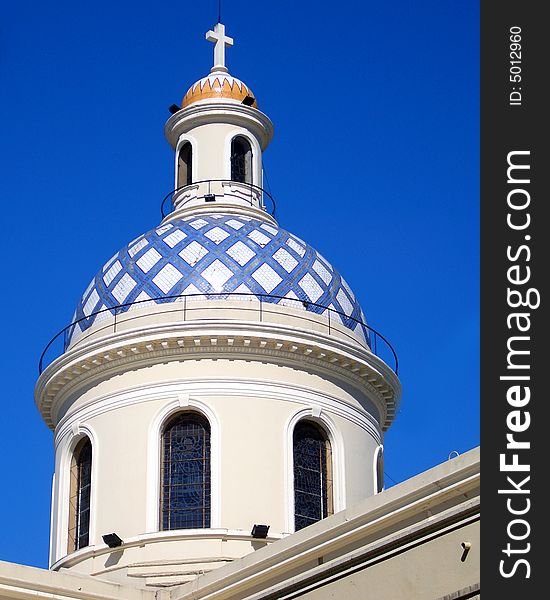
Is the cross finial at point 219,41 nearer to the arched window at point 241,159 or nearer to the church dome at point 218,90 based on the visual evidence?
the church dome at point 218,90

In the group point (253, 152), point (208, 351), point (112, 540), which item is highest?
point (253, 152)

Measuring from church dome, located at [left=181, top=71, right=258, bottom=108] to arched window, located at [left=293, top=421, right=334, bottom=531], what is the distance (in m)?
7.70

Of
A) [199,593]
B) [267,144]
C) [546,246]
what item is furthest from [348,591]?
[267,144]

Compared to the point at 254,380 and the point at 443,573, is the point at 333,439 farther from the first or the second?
the point at 443,573

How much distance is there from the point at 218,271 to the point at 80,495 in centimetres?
439

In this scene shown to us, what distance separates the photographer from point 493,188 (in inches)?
489

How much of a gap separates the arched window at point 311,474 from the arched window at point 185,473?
1.47m

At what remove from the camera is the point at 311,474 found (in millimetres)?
23703

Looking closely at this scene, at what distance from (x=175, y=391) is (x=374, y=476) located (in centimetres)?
380

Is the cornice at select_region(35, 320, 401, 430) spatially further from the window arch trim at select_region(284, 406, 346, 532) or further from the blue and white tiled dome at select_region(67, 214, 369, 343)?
the blue and white tiled dome at select_region(67, 214, 369, 343)

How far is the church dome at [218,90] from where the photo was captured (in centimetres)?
2856

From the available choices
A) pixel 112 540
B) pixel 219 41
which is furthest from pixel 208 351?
pixel 219 41

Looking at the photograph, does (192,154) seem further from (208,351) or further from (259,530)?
(259,530)

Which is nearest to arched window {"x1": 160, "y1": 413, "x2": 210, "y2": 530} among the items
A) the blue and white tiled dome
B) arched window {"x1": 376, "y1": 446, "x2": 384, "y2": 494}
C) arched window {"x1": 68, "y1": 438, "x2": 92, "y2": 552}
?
arched window {"x1": 68, "y1": 438, "x2": 92, "y2": 552}
